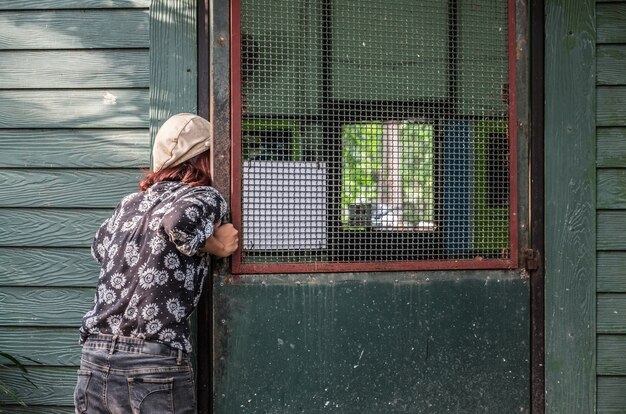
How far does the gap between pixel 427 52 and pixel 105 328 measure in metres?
1.57

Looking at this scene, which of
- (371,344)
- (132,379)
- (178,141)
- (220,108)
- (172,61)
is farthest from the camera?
(172,61)

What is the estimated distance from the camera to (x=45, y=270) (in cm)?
297

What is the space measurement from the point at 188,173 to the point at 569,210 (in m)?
1.55

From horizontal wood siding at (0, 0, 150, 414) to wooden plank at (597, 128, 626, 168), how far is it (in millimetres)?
1857

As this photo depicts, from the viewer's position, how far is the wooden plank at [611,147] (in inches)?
118

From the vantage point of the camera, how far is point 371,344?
111 inches

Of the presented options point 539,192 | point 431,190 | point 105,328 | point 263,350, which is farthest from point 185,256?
point 539,192

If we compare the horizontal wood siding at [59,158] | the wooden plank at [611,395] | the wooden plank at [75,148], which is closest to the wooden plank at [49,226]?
the horizontal wood siding at [59,158]

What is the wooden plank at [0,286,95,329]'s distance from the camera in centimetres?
296

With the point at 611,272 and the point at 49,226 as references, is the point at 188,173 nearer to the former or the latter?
the point at 49,226

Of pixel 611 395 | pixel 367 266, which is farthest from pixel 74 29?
pixel 611 395

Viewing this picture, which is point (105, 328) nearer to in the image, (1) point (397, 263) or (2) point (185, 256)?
(2) point (185, 256)

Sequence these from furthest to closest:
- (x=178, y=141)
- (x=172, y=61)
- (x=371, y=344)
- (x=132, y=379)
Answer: (x=172, y=61) < (x=371, y=344) < (x=178, y=141) < (x=132, y=379)

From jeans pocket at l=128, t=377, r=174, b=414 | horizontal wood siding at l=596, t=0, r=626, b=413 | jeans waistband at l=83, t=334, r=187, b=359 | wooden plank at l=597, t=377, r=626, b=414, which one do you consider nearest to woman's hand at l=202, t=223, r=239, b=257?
jeans waistband at l=83, t=334, r=187, b=359
